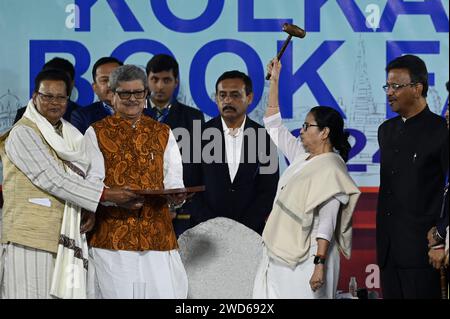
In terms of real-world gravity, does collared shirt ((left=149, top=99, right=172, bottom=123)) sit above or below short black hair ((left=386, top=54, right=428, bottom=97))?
below

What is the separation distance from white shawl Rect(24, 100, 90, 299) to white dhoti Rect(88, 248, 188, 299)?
0.31ft

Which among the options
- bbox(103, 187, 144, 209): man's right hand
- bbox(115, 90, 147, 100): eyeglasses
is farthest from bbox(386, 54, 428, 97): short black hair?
bbox(103, 187, 144, 209): man's right hand

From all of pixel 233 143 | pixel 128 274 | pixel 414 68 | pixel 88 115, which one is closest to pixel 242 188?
pixel 233 143

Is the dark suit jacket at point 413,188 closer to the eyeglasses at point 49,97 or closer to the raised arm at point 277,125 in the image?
the raised arm at point 277,125

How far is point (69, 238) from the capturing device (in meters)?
6.98

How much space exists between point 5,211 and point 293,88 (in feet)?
8.27

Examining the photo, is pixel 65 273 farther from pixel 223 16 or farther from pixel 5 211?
pixel 223 16

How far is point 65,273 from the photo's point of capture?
6945mm

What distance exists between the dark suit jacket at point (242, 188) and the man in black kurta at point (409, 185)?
1.28 m

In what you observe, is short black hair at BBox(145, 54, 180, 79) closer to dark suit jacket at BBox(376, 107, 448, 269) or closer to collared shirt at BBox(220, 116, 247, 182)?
collared shirt at BBox(220, 116, 247, 182)

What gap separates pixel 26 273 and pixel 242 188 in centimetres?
190

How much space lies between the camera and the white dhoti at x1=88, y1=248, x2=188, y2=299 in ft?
23.3

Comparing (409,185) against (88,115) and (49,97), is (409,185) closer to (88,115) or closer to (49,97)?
(49,97)

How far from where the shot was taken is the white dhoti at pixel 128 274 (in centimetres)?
709
